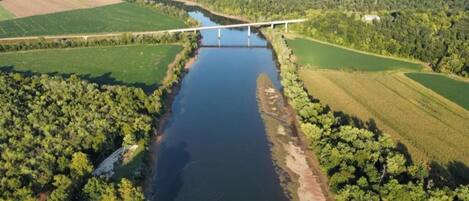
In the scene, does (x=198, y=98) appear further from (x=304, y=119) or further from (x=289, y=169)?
(x=289, y=169)

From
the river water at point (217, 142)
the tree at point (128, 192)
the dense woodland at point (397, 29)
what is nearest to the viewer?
the tree at point (128, 192)

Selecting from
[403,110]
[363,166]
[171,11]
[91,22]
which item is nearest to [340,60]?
[403,110]

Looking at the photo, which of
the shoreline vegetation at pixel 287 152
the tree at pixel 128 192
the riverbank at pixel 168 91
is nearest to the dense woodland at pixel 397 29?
the riverbank at pixel 168 91

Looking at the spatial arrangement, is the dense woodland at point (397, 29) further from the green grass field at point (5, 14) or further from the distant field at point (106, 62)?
the green grass field at point (5, 14)

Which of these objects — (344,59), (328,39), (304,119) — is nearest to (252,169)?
(304,119)

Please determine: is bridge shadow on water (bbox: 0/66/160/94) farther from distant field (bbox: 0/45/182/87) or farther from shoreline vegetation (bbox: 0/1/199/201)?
Result: shoreline vegetation (bbox: 0/1/199/201)

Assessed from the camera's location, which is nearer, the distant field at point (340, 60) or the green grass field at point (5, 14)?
the distant field at point (340, 60)
